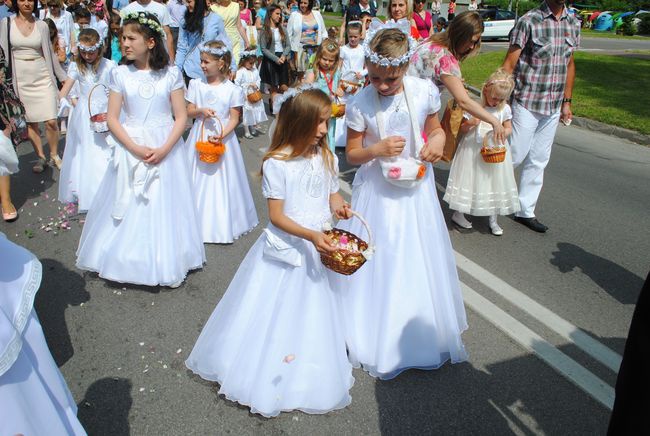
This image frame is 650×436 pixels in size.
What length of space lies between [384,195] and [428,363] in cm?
109

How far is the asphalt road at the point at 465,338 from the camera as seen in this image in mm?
2855

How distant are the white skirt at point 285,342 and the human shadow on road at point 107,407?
0.57 meters

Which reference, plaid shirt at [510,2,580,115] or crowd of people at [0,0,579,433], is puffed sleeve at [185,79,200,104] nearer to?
crowd of people at [0,0,579,433]

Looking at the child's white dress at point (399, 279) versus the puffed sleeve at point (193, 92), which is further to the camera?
the puffed sleeve at point (193, 92)

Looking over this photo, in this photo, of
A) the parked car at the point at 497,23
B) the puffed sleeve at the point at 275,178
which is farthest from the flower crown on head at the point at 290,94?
the parked car at the point at 497,23

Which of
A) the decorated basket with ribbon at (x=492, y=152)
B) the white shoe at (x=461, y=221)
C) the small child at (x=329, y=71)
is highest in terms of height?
the small child at (x=329, y=71)

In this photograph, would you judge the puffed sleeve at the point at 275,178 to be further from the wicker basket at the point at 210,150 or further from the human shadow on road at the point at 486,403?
the wicker basket at the point at 210,150

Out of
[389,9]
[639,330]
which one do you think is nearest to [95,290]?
[639,330]

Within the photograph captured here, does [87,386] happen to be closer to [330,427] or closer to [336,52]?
[330,427]

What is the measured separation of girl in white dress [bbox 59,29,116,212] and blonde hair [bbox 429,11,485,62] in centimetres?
372

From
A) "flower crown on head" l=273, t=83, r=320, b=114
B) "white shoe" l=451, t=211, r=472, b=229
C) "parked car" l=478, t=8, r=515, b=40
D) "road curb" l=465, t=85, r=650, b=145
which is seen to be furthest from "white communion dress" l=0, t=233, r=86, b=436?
"parked car" l=478, t=8, r=515, b=40

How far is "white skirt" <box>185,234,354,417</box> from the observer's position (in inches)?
111

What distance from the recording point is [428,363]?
3199 mm

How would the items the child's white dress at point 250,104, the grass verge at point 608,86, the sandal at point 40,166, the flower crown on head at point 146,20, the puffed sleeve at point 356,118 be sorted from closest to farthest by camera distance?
the puffed sleeve at point 356,118 → the flower crown on head at point 146,20 → the sandal at point 40,166 → the child's white dress at point 250,104 → the grass verge at point 608,86
